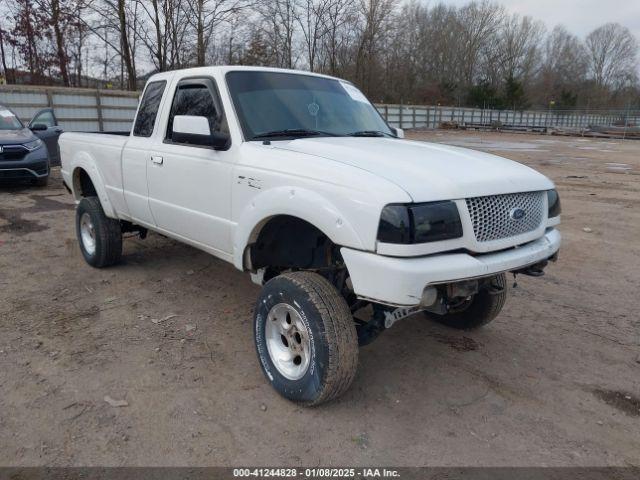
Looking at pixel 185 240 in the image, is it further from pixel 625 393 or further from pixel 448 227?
pixel 625 393

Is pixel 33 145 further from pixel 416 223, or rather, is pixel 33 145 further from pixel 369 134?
pixel 416 223

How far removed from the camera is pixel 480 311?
4.11m

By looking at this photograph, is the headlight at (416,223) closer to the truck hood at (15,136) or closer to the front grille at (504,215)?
the front grille at (504,215)

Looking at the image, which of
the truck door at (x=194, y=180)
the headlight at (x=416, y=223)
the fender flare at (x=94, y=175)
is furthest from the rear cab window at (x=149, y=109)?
the headlight at (x=416, y=223)

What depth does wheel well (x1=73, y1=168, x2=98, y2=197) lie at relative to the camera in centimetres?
590

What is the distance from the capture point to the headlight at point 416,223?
255 cm

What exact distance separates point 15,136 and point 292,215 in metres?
10.1

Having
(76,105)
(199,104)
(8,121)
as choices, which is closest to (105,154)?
(199,104)

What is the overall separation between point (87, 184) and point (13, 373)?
312 centimetres

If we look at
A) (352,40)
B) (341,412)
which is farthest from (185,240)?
(352,40)

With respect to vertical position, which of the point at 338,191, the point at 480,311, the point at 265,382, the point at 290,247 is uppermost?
the point at 338,191

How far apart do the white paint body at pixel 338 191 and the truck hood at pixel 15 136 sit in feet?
24.3

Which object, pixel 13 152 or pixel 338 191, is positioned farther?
pixel 13 152

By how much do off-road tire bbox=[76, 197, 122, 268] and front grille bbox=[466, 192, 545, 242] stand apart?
3997mm
